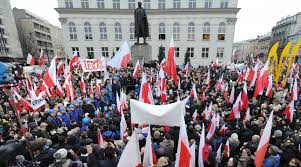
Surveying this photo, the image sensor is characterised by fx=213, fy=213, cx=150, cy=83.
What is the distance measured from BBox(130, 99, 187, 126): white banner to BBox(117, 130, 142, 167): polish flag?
1510 millimetres

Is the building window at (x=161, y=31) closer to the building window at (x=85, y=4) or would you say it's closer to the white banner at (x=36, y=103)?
the building window at (x=85, y=4)

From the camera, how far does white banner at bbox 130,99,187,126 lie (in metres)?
4.67

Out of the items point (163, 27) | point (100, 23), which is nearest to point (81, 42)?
point (100, 23)

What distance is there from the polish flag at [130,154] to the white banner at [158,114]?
1510 millimetres

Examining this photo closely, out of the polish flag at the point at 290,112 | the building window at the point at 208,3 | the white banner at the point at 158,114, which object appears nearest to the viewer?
the white banner at the point at 158,114

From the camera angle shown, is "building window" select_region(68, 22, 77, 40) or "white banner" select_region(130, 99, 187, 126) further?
"building window" select_region(68, 22, 77, 40)

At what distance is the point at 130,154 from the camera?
10.5 feet

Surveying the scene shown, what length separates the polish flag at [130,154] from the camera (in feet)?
10.5

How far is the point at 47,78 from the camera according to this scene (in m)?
8.35

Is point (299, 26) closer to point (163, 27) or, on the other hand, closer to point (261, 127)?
point (163, 27)

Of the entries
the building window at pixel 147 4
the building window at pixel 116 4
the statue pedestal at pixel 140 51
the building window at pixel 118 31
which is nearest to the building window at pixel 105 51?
the building window at pixel 118 31

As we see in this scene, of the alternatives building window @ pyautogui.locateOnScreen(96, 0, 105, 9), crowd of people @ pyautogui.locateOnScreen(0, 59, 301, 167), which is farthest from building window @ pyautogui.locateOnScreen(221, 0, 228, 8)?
crowd of people @ pyautogui.locateOnScreen(0, 59, 301, 167)

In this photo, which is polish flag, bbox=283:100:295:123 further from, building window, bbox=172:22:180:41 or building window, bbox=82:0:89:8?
building window, bbox=82:0:89:8

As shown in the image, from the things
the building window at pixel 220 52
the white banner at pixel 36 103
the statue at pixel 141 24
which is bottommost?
the white banner at pixel 36 103
